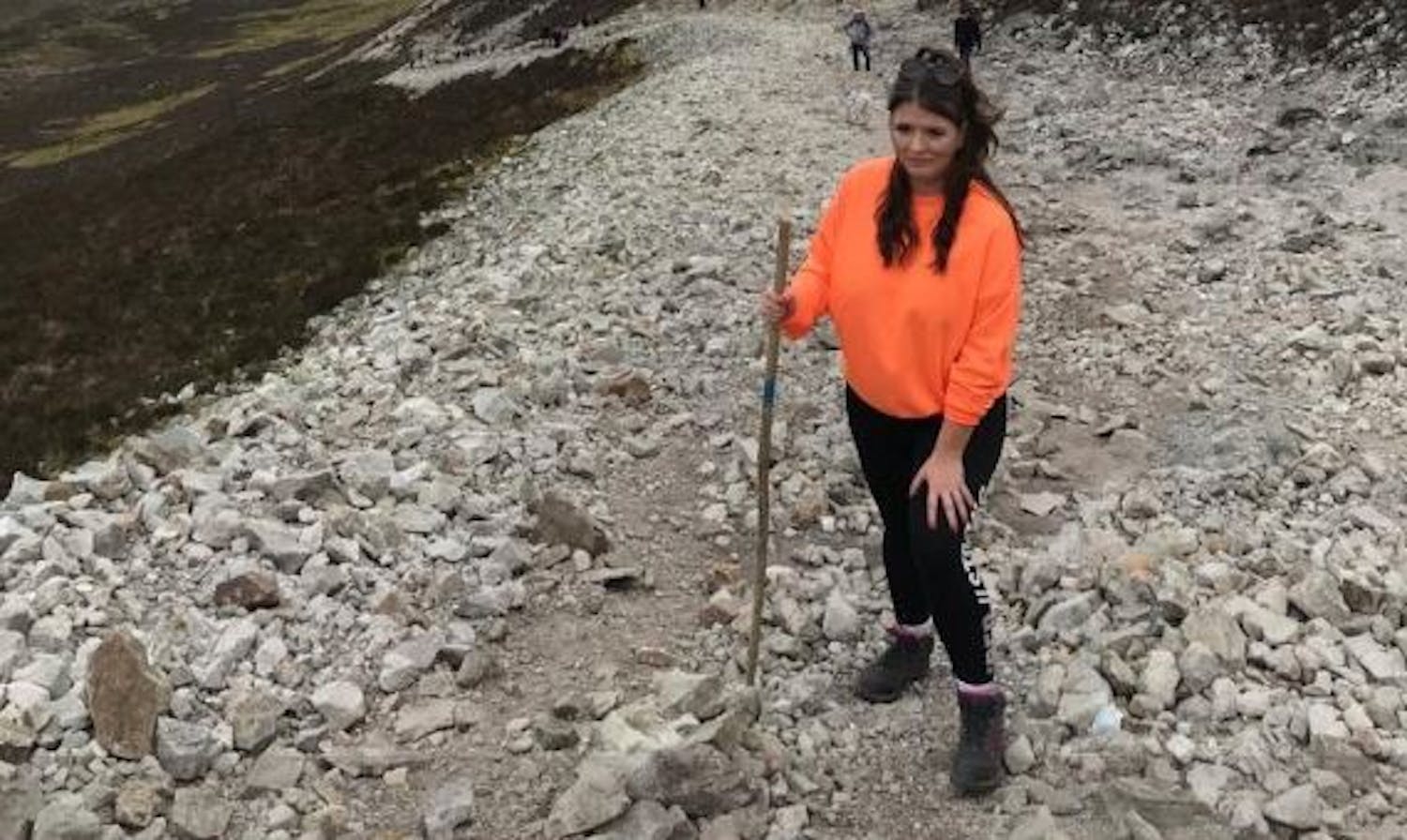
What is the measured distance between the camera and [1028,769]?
6418mm

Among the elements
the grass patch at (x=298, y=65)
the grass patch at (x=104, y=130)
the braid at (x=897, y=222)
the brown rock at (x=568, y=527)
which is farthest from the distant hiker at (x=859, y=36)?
the grass patch at (x=298, y=65)

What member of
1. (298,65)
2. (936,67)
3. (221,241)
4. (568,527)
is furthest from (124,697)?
(298,65)

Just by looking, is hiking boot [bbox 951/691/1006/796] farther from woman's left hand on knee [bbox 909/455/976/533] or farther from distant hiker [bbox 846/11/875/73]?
distant hiker [bbox 846/11/875/73]

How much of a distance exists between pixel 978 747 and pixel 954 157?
9.63 ft

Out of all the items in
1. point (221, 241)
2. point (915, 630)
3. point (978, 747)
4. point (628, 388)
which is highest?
point (915, 630)

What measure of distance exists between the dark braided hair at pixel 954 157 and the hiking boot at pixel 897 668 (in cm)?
251

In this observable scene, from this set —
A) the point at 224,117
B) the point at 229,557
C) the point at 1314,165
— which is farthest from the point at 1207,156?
the point at 224,117

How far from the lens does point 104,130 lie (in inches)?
3398

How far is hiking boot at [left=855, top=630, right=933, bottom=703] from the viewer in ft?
22.8

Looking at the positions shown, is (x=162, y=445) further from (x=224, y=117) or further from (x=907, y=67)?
(x=224, y=117)

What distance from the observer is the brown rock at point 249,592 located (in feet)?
25.5

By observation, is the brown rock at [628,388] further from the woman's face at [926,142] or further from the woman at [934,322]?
the woman's face at [926,142]

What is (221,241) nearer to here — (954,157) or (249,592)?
(249,592)

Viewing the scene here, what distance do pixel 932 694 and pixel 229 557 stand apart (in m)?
4.61
